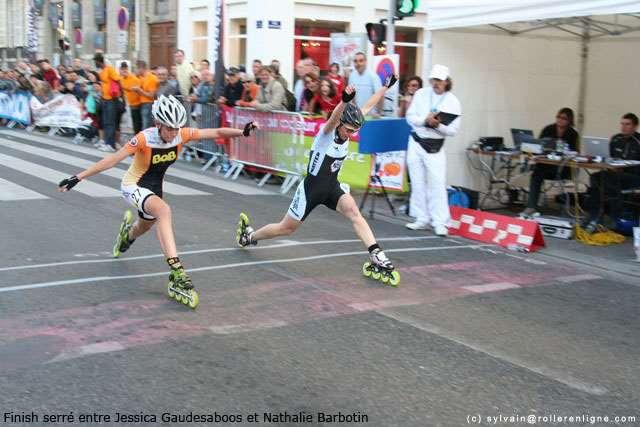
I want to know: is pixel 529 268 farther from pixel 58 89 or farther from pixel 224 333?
pixel 58 89

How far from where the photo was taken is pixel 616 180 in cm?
1045

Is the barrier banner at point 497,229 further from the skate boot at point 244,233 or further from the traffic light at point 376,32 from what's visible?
the traffic light at point 376,32

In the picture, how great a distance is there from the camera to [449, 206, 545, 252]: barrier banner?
30.7 feet

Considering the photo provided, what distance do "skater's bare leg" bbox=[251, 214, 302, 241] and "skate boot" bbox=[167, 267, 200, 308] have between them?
1710 millimetres

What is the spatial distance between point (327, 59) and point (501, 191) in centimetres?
1201

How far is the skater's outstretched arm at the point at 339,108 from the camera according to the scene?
6.81m

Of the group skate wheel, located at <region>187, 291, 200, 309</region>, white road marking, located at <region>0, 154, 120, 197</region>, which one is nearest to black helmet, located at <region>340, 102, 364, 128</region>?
skate wheel, located at <region>187, 291, 200, 309</region>

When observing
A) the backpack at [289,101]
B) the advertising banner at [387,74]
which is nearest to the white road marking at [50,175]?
the backpack at [289,101]

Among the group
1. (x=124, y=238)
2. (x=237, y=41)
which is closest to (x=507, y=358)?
(x=124, y=238)

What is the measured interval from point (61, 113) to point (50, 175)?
8.79 meters

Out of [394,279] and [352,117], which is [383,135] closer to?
[352,117]

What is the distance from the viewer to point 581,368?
527 centimetres

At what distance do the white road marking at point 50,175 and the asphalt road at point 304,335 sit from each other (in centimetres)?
251

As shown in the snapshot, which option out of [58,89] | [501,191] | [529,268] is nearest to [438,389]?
[529,268]
